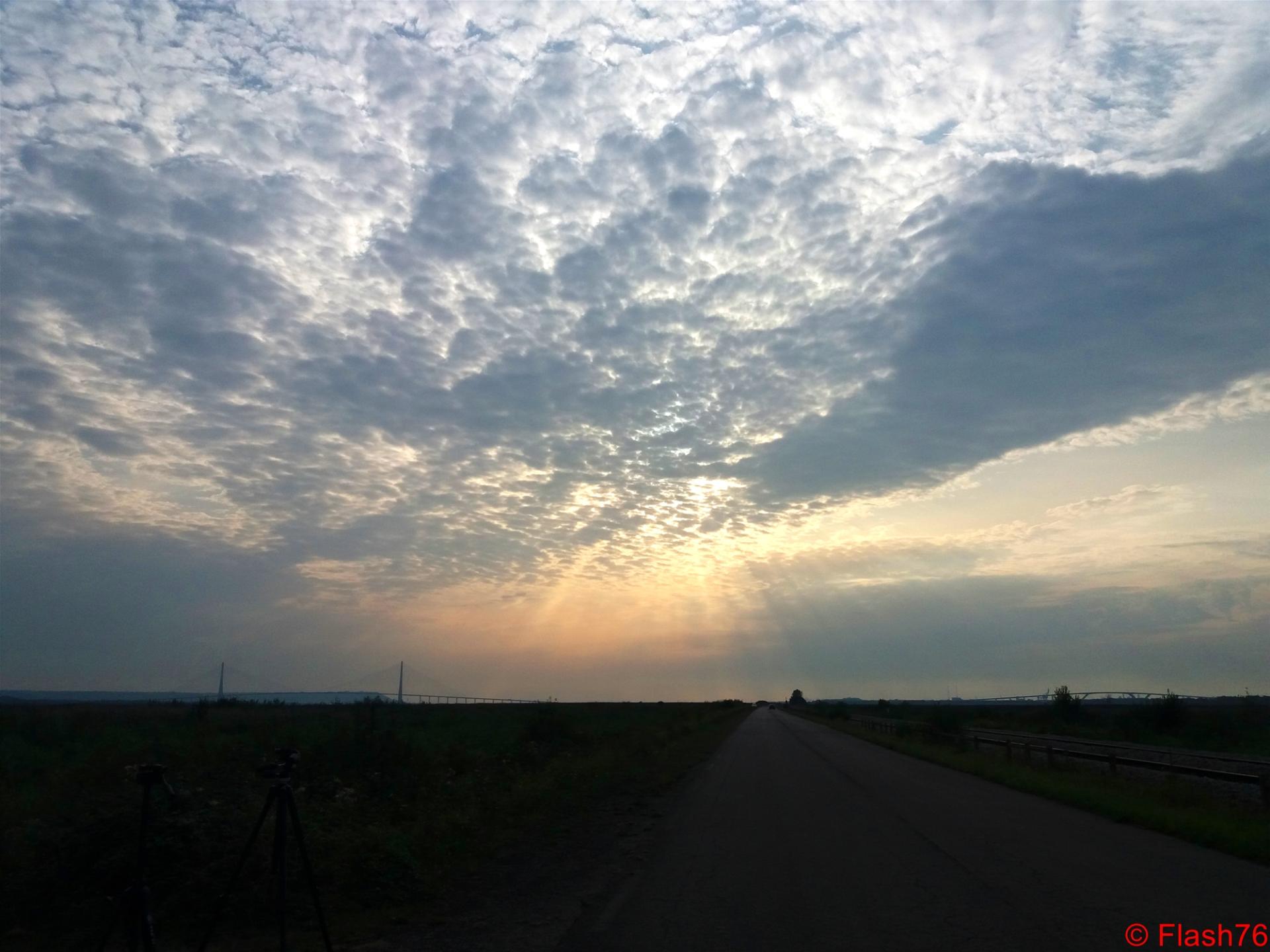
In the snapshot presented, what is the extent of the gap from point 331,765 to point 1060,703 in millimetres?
75151

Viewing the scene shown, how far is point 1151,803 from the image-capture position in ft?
59.7

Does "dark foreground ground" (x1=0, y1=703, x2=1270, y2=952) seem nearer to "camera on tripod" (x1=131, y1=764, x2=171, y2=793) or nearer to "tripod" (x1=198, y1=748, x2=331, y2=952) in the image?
"tripod" (x1=198, y1=748, x2=331, y2=952)

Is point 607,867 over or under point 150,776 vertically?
under

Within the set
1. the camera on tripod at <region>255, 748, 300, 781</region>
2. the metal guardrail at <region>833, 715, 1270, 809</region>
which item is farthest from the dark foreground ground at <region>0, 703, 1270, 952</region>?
the metal guardrail at <region>833, 715, 1270, 809</region>

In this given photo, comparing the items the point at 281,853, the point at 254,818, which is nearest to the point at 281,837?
the point at 281,853

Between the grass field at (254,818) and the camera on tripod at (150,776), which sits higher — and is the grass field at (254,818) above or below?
below

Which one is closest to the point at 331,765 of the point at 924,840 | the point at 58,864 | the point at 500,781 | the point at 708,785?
the point at 500,781

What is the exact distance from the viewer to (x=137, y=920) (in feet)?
24.2

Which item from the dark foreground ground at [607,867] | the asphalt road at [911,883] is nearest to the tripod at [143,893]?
the dark foreground ground at [607,867]

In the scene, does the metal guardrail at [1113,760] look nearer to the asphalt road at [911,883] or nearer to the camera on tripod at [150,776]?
the asphalt road at [911,883]

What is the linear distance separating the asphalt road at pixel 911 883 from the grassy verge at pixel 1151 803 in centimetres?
51

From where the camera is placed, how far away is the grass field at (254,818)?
9.95 m

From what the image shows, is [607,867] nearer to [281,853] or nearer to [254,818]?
[254,818]

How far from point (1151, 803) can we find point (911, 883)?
10.4 meters
